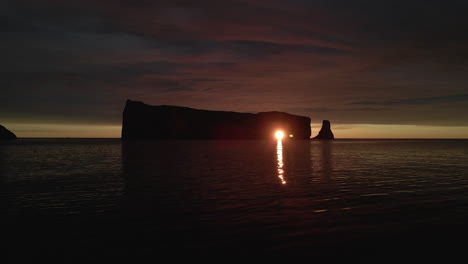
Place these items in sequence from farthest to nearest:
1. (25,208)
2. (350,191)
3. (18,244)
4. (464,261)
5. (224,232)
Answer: (350,191)
(25,208)
(224,232)
(18,244)
(464,261)

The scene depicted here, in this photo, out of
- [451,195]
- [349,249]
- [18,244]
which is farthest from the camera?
[451,195]

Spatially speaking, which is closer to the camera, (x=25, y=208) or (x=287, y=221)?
(x=287, y=221)

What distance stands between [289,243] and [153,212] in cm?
661

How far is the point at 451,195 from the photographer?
16.2 meters

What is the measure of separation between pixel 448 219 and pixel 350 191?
251 inches

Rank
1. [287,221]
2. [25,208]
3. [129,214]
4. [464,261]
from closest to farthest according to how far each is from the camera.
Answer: [464,261]
[287,221]
[129,214]
[25,208]

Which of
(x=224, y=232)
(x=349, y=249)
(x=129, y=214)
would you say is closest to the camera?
(x=349, y=249)

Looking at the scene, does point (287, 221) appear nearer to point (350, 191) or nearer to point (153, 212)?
point (153, 212)

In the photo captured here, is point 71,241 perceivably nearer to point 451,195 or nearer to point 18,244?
point 18,244

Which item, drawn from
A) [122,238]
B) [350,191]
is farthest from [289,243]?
[350,191]

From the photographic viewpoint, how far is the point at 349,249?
8.51 metres

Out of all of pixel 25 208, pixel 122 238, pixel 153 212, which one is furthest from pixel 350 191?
pixel 25 208

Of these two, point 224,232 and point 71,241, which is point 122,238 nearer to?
point 71,241

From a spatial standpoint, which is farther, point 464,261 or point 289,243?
point 289,243
